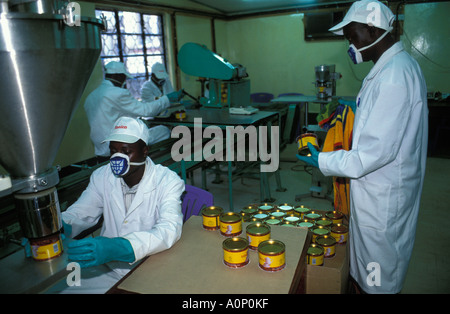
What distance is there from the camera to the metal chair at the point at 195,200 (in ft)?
6.14

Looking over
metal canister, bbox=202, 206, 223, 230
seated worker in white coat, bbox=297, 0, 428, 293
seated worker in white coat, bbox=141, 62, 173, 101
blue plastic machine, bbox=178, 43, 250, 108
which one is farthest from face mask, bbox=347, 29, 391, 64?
seated worker in white coat, bbox=141, 62, 173, 101

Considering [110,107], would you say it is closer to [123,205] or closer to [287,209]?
[123,205]

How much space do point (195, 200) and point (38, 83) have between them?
1.16 m

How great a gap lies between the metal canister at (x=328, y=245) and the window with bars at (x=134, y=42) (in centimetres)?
417

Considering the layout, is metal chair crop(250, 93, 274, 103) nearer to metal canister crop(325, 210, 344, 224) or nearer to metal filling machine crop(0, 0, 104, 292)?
metal canister crop(325, 210, 344, 224)

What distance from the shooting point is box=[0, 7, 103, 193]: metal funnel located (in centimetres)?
83

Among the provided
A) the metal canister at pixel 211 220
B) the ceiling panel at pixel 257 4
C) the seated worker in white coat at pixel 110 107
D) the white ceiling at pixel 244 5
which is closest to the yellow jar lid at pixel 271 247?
the metal canister at pixel 211 220

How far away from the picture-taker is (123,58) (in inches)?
198

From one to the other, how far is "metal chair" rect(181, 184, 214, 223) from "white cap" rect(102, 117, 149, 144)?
0.50m

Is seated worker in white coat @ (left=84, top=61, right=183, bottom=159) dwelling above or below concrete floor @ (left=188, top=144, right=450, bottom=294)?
above

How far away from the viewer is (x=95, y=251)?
1.09 meters

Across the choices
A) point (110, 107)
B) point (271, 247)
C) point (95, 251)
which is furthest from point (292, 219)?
point (110, 107)
